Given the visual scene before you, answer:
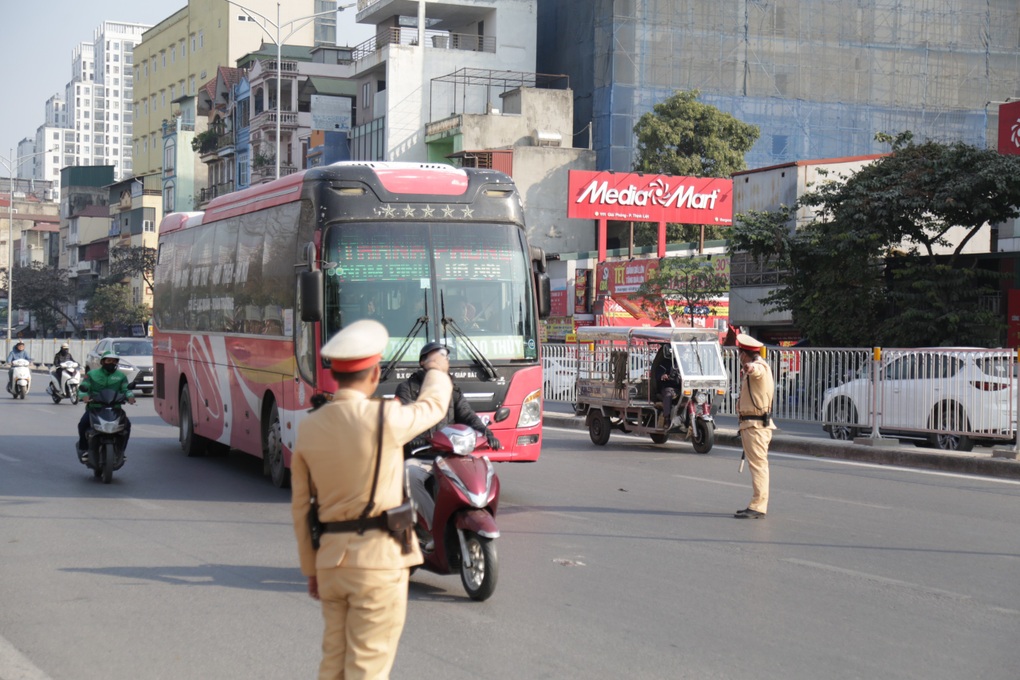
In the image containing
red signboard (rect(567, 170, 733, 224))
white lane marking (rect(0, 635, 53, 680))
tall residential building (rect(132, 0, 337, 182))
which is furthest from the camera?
tall residential building (rect(132, 0, 337, 182))

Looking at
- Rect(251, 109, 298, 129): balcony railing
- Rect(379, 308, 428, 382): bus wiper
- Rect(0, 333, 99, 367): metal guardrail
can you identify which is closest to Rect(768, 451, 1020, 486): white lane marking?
Rect(379, 308, 428, 382): bus wiper

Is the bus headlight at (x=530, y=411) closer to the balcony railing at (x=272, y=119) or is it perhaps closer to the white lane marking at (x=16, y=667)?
the white lane marking at (x=16, y=667)

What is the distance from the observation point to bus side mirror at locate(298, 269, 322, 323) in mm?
11367

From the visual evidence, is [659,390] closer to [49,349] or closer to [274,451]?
[274,451]

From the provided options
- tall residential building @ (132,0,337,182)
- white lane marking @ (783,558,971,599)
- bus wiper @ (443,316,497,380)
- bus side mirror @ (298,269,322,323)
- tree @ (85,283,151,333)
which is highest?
tall residential building @ (132,0,337,182)

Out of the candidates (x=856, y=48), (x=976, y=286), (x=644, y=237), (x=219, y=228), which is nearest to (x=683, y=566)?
(x=219, y=228)

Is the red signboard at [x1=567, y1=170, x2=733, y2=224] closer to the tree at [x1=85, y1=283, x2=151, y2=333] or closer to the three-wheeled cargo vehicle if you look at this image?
the three-wheeled cargo vehicle

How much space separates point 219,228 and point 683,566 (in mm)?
9157

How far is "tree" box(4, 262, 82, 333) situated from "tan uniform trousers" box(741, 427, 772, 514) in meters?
82.9

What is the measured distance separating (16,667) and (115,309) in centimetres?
7948

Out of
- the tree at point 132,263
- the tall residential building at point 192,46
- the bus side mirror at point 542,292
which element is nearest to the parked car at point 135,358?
the bus side mirror at point 542,292

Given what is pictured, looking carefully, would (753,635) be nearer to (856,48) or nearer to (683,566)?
(683,566)

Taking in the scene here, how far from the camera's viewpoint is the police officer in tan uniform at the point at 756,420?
11.5 m

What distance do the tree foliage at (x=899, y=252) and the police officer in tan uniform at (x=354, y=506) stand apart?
2693 centimetres
